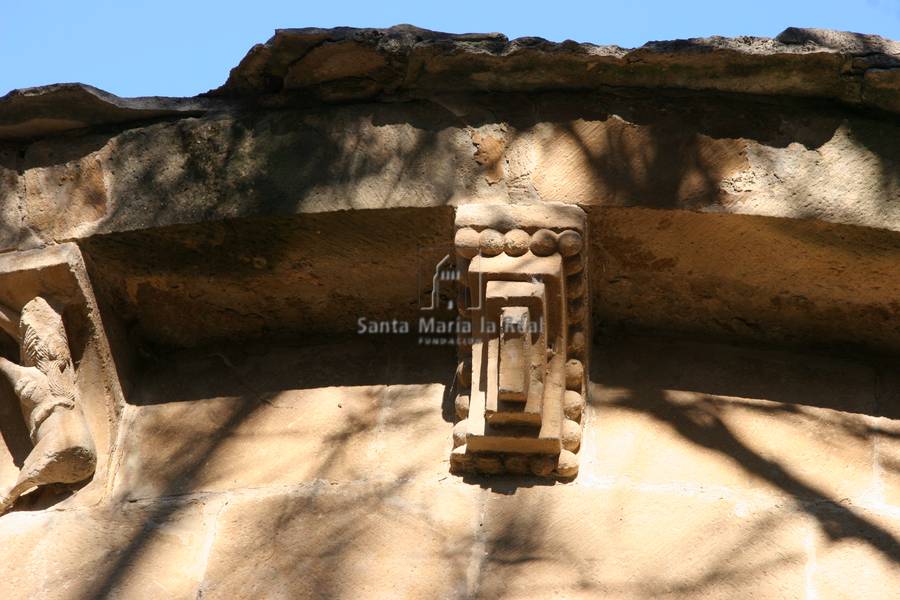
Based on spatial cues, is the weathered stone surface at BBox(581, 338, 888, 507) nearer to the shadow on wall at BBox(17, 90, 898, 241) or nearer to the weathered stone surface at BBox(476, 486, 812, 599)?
the weathered stone surface at BBox(476, 486, 812, 599)

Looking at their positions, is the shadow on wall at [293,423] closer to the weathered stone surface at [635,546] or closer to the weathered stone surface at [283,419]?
the weathered stone surface at [283,419]

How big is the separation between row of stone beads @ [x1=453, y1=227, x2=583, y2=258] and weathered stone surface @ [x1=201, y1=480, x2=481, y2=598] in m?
0.55

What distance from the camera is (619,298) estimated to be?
11.0ft

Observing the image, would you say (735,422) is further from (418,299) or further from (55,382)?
(55,382)

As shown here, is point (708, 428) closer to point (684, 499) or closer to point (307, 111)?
point (684, 499)

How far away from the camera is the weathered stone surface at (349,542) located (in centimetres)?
288

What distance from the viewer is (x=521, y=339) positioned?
2.90 meters

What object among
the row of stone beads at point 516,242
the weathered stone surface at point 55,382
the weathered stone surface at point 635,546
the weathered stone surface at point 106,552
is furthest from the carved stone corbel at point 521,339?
the weathered stone surface at point 55,382

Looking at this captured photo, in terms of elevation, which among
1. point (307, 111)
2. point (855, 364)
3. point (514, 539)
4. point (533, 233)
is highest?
point (307, 111)

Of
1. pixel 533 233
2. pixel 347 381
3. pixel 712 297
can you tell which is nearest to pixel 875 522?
pixel 712 297

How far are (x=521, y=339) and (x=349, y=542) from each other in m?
0.60

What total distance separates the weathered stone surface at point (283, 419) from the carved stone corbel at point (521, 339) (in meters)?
0.16

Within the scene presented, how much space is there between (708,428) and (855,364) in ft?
1.47

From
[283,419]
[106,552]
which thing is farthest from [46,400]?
[283,419]
